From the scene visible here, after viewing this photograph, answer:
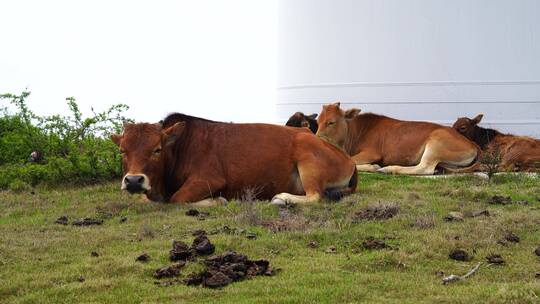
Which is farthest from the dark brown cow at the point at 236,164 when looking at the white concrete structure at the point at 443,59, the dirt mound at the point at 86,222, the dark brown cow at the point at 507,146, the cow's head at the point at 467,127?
the white concrete structure at the point at 443,59

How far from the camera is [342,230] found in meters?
7.94

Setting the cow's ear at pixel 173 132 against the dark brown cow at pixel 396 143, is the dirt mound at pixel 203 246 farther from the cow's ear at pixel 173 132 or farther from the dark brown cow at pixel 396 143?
the dark brown cow at pixel 396 143

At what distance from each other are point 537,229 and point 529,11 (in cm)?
1106

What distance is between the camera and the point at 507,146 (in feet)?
45.3

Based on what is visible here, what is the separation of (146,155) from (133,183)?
0.53m

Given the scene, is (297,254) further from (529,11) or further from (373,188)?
(529,11)

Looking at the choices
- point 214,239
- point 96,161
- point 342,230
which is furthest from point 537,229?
point 96,161

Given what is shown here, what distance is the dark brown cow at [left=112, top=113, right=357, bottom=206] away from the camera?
379 inches

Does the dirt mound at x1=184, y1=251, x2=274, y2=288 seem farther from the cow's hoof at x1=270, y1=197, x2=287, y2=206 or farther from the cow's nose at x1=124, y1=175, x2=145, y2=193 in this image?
the cow's hoof at x1=270, y1=197, x2=287, y2=206

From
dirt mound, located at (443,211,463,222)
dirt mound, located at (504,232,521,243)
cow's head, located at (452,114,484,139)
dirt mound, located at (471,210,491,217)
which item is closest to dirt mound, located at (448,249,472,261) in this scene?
dirt mound, located at (504,232,521,243)

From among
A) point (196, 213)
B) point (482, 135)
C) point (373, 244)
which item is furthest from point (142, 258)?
point (482, 135)

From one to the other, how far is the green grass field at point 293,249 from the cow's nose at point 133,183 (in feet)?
0.92

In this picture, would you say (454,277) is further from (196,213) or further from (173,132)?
(173,132)

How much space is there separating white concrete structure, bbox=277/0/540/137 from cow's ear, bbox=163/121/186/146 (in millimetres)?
9660
